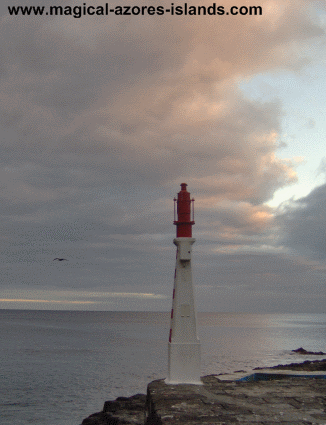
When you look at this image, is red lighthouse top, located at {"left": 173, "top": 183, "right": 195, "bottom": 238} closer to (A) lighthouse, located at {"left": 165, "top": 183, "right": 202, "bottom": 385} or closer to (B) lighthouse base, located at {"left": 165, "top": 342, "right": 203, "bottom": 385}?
(A) lighthouse, located at {"left": 165, "top": 183, "right": 202, "bottom": 385}

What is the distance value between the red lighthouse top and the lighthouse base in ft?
9.58

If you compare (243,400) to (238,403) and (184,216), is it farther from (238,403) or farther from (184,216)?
(184,216)

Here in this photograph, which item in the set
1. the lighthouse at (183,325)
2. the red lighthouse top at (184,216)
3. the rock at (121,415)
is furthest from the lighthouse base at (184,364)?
the rock at (121,415)

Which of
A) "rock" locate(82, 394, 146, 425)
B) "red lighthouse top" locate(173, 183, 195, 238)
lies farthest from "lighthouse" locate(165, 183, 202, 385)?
"rock" locate(82, 394, 146, 425)

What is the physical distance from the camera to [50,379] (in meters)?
33.5

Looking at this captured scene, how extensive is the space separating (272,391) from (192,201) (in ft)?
17.4

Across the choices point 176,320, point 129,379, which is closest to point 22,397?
point 129,379

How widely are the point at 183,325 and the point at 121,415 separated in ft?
26.0

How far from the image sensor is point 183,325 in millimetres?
11086

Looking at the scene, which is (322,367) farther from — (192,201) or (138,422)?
(192,201)

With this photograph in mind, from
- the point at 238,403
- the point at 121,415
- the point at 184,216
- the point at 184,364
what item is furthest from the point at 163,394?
the point at 121,415

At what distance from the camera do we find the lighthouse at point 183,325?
10859 mm

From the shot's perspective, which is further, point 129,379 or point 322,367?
point 129,379

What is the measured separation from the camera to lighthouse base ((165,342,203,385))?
35.5 feet
